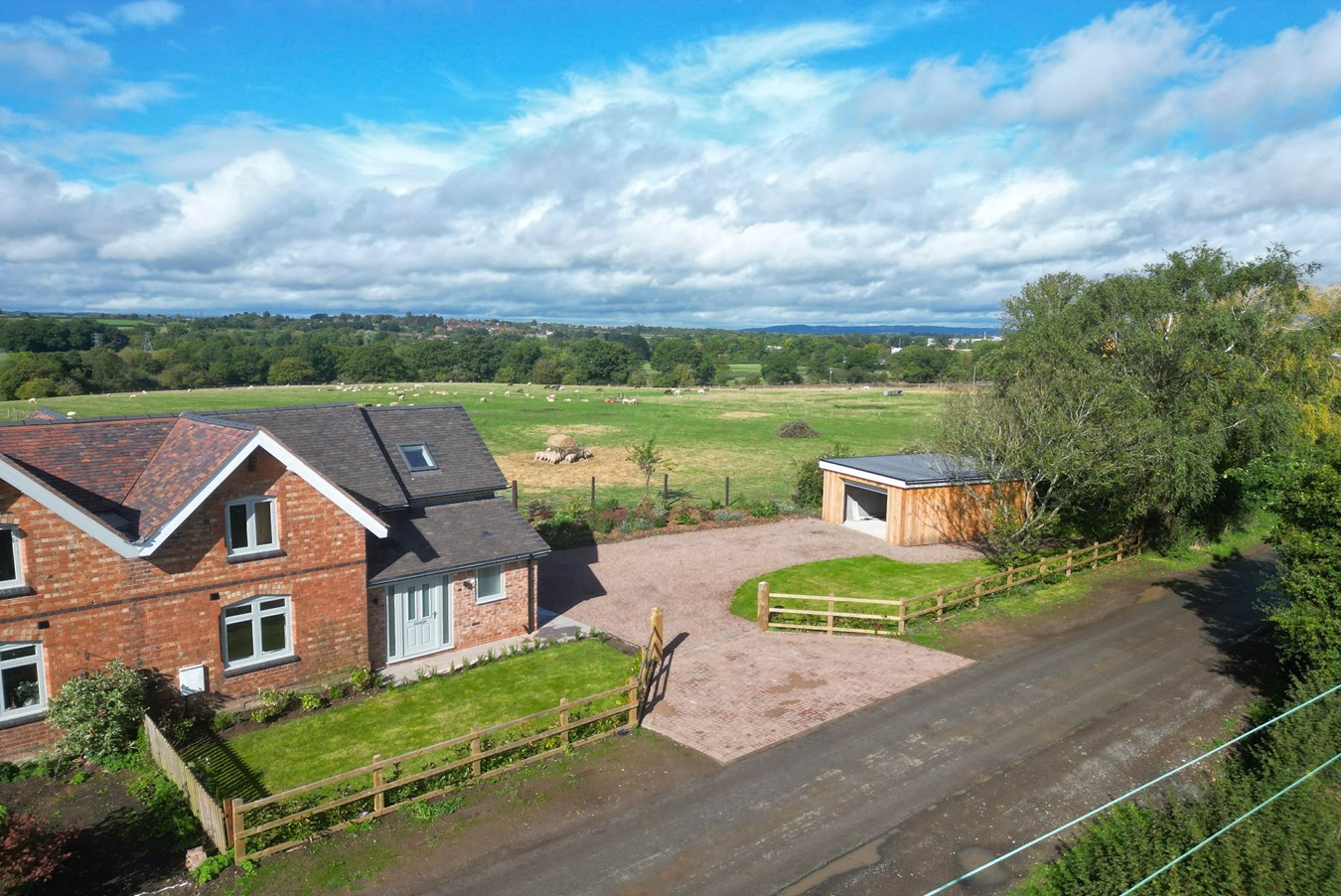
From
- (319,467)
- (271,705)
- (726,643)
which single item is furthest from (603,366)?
(271,705)

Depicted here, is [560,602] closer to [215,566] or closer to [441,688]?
[441,688]

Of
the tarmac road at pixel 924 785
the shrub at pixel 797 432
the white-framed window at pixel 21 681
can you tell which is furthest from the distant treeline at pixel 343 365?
the white-framed window at pixel 21 681

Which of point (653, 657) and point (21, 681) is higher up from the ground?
point (21, 681)

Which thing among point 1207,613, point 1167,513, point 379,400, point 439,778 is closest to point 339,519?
point 439,778

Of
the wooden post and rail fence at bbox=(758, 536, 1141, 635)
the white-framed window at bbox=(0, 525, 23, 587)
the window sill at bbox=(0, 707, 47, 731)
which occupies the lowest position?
the wooden post and rail fence at bbox=(758, 536, 1141, 635)

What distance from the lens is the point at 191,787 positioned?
13.9 metres

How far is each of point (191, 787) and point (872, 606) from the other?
18546 millimetres

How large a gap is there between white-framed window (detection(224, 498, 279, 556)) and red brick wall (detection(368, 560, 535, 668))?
285 cm

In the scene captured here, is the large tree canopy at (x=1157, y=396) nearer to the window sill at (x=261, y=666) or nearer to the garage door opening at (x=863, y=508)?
the garage door opening at (x=863, y=508)

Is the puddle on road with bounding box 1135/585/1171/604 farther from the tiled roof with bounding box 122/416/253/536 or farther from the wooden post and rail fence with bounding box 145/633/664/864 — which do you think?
the tiled roof with bounding box 122/416/253/536

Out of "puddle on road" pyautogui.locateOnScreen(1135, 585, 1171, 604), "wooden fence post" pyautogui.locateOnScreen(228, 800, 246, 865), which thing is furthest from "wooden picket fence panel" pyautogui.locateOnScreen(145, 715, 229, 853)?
"puddle on road" pyautogui.locateOnScreen(1135, 585, 1171, 604)

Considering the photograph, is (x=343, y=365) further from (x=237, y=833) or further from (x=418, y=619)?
(x=237, y=833)

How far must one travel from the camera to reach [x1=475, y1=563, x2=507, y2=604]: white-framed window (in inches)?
858

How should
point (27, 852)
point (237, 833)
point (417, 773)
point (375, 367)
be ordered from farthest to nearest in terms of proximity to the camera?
Result: point (375, 367)
point (417, 773)
point (237, 833)
point (27, 852)
